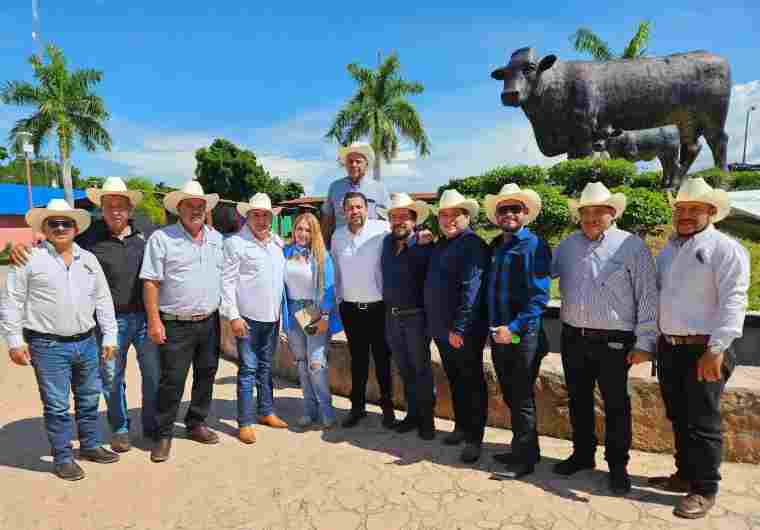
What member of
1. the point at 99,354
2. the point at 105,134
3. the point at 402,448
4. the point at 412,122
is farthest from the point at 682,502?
the point at 105,134

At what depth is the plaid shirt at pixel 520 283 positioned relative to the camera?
10.1 ft

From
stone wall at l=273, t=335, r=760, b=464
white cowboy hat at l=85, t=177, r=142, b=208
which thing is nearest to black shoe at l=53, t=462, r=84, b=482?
white cowboy hat at l=85, t=177, r=142, b=208

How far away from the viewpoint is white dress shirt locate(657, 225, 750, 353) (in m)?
2.53

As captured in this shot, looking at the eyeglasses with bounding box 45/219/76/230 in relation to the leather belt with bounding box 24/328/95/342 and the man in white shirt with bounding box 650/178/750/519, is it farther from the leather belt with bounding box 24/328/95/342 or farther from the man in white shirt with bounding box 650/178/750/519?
the man in white shirt with bounding box 650/178/750/519

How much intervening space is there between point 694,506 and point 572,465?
2.31 feet

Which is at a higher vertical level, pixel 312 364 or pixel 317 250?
pixel 317 250

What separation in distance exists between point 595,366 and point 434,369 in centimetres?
149

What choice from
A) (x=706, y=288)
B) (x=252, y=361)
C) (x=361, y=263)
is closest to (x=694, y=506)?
(x=706, y=288)

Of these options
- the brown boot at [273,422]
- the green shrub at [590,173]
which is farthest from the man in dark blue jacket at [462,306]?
the green shrub at [590,173]

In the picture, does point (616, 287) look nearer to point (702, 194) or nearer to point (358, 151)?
point (702, 194)

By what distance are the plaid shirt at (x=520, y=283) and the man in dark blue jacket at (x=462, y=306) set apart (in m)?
0.19

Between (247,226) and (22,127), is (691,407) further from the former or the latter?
(22,127)

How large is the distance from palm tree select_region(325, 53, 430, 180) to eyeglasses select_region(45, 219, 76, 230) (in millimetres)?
22072

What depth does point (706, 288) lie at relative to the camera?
2646 mm
